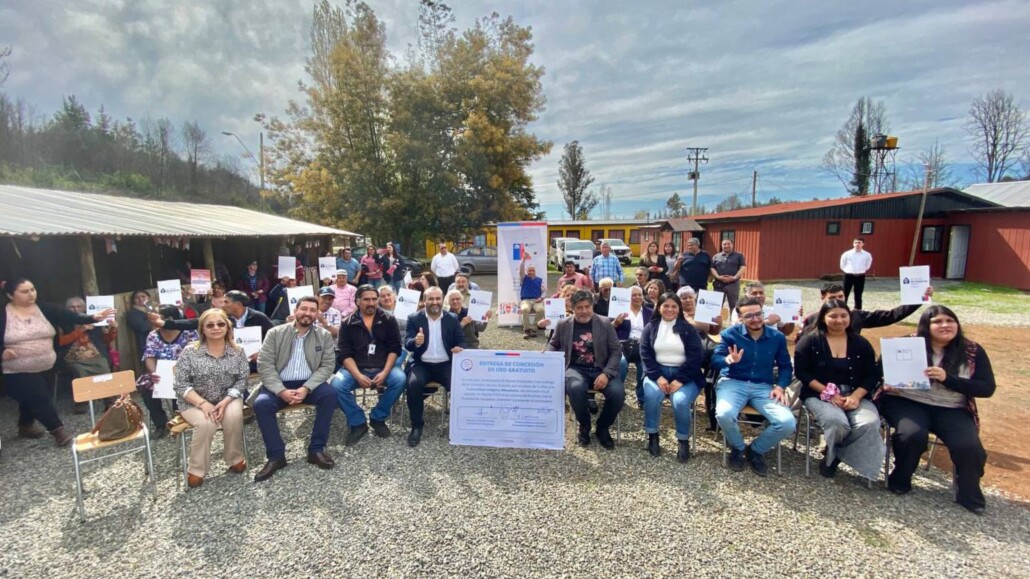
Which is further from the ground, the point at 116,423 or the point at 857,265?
the point at 857,265

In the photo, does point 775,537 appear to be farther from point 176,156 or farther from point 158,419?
point 176,156

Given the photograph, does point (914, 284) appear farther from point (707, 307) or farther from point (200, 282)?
point (200, 282)

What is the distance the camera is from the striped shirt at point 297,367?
4.32m

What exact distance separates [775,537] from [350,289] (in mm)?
6349

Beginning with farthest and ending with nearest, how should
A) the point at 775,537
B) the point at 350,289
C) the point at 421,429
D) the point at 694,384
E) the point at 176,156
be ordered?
the point at 176,156 → the point at 350,289 → the point at 421,429 → the point at 694,384 → the point at 775,537

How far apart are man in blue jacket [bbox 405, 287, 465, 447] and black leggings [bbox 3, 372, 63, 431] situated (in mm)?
3469

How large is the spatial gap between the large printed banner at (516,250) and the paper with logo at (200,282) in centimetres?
526

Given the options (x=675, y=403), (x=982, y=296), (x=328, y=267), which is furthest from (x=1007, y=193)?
(x=328, y=267)

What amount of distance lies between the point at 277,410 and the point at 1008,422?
24.5ft

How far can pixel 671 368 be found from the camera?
14.5 feet

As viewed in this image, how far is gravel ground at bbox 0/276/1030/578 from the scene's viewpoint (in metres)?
2.79

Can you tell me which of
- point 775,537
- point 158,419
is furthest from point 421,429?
point 775,537

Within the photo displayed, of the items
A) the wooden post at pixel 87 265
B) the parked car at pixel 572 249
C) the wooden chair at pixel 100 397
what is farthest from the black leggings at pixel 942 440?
the parked car at pixel 572 249

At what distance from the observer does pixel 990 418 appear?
490 cm
